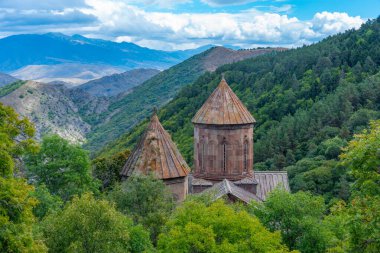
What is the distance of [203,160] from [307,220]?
1166 centimetres

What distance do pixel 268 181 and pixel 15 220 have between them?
20.1 meters

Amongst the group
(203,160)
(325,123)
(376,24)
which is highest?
(376,24)

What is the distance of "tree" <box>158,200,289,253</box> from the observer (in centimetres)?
1584

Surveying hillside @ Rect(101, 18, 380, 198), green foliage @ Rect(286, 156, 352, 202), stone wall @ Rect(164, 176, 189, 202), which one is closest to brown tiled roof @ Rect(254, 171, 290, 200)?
stone wall @ Rect(164, 176, 189, 202)

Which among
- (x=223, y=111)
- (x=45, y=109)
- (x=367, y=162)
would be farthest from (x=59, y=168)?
(x=45, y=109)

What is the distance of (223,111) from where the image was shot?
97.0 ft

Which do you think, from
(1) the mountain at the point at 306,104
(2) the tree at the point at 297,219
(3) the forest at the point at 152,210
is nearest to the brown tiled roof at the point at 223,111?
(3) the forest at the point at 152,210

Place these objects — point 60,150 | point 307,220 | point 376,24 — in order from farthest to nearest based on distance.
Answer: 1. point 376,24
2. point 60,150
3. point 307,220

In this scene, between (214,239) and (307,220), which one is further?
(307,220)

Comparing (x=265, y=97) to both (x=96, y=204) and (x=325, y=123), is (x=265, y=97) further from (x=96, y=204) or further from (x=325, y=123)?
(x=96, y=204)

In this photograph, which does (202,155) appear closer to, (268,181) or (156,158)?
(268,181)

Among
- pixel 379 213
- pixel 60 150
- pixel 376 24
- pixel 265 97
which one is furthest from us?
pixel 376 24

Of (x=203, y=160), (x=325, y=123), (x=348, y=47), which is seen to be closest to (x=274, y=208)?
(x=203, y=160)

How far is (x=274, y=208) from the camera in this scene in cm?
2003
